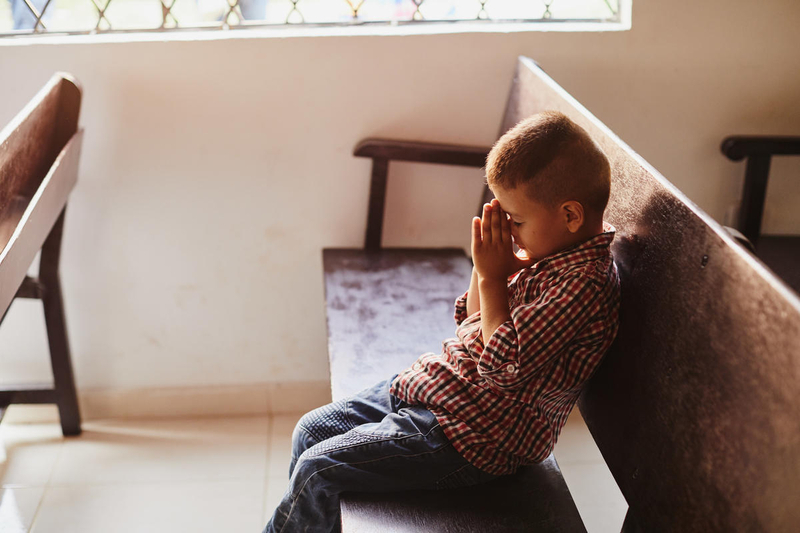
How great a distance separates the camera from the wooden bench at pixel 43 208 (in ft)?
4.91

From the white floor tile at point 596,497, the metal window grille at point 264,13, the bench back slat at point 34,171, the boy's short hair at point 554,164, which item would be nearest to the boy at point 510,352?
the boy's short hair at point 554,164

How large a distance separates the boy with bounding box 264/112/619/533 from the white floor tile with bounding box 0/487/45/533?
1.01 m

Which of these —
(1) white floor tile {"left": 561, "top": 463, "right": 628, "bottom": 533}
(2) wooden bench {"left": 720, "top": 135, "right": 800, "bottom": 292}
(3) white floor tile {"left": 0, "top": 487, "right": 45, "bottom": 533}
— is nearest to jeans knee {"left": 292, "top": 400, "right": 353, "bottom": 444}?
Answer: (1) white floor tile {"left": 561, "top": 463, "right": 628, "bottom": 533}

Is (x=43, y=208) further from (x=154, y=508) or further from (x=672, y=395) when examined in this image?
(x=672, y=395)

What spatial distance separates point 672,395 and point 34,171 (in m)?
1.52

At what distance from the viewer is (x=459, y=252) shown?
7.56 feet

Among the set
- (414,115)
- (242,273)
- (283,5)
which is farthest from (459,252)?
(283,5)

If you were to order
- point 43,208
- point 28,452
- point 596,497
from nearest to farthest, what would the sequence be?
point 43,208 → point 596,497 → point 28,452

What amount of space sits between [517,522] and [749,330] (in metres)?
0.52

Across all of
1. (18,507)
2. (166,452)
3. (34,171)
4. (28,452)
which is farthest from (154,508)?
(34,171)

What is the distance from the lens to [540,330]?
3.58 feet

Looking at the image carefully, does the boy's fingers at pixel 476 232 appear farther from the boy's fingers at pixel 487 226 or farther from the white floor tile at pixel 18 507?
the white floor tile at pixel 18 507

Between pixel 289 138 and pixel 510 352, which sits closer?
pixel 510 352

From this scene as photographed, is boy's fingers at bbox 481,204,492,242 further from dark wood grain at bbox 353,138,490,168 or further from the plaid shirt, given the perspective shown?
dark wood grain at bbox 353,138,490,168
